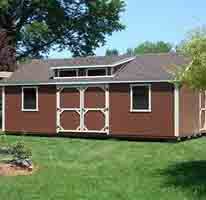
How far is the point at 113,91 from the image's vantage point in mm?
25016

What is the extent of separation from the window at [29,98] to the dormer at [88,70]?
1.28 metres

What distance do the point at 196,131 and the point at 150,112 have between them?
3316 millimetres

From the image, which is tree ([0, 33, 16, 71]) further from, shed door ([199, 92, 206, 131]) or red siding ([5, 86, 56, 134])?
shed door ([199, 92, 206, 131])

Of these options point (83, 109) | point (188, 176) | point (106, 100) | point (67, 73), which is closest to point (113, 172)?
point (188, 176)

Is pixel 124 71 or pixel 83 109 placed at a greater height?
pixel 124 71

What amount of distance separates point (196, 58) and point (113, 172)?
4226 millimetres

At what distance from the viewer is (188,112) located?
24828 mm

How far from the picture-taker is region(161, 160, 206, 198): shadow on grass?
1229cm

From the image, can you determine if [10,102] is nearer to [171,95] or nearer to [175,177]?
[171,95]

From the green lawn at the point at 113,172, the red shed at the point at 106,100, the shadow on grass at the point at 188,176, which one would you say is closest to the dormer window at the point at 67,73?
the red shed at the point at 106,100

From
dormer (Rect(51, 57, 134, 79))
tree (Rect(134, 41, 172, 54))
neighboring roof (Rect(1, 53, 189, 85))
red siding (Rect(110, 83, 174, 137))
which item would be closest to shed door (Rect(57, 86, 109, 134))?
red siding (Rect(110, 83, 174, 137))

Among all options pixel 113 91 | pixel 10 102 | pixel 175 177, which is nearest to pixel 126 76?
pixel 113 91

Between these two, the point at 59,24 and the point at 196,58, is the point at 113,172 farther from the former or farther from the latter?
the point at 59,24

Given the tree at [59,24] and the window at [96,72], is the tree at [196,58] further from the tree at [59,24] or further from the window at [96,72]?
the tree at [59,24]
